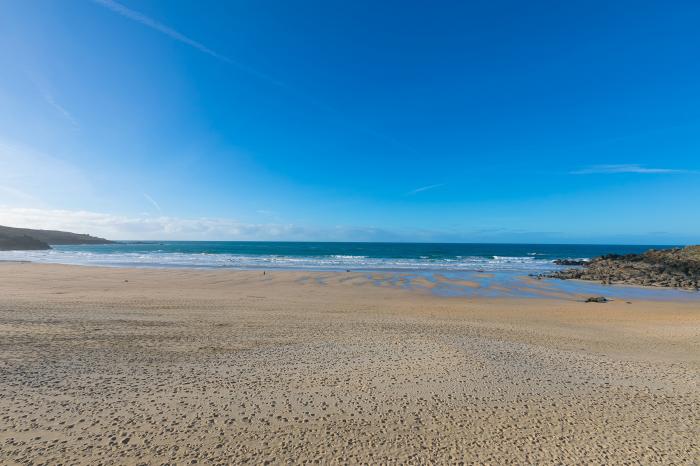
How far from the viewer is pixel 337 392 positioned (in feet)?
16.1

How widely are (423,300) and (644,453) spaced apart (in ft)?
43.2

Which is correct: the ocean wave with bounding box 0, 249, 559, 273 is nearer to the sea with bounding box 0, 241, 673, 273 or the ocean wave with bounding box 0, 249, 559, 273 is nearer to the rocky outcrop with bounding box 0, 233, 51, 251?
the sea with bounding box 0, 241, 673, 273

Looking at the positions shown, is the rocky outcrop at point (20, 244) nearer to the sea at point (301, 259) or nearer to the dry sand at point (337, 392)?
the sea at point (301, 259)

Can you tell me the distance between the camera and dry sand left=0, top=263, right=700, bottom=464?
11.9ft

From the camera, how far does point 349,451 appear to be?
3.59 m

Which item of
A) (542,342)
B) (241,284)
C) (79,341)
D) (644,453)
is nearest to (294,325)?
(79,341)

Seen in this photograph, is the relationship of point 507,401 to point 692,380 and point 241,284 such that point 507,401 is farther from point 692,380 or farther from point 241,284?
point 241,284

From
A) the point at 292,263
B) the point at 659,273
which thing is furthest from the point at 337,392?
the point at 659,273

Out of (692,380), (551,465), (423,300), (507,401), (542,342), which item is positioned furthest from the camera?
(423,300)

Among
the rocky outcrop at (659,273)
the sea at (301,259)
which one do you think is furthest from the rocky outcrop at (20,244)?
the rocky outcrop at (659,273)

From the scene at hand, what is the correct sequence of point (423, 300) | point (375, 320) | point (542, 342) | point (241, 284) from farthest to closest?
1. point (241, 284)
2. point (423, 300)
3. point (375, 320)
4. point (542, 342)

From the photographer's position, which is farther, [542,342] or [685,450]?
[542,342]

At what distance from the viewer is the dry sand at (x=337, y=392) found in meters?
3.61

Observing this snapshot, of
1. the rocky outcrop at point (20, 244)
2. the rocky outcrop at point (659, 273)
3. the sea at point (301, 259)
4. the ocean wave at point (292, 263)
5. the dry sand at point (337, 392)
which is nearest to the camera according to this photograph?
the dry sand at point (337, 392)
